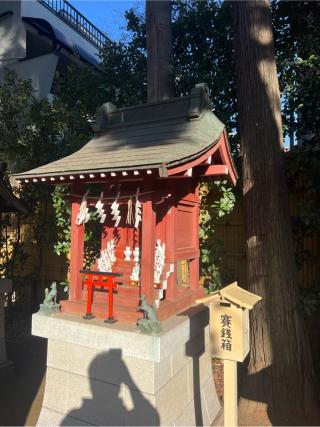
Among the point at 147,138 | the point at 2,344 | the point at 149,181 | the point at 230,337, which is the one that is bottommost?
the point at 2,344

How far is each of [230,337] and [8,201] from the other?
4.16 metres

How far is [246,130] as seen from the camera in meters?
4.96

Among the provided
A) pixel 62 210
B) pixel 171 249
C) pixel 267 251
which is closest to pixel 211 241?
pixel 267 251

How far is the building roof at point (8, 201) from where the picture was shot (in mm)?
5557

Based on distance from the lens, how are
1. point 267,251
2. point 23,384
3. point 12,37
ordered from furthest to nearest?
1. point 12,37
2. point 23,384
3. point 267,251

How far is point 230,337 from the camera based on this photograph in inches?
127

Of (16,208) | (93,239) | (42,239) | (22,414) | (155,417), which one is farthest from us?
(42,239)

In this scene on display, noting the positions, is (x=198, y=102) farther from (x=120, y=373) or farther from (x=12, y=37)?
(x=12, y=37)

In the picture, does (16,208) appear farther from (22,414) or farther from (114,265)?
(22,414)

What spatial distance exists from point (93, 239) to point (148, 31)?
13.5 ft

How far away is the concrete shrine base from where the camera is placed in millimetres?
3453

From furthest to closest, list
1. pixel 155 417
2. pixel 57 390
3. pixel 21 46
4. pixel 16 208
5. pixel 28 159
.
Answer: pixel 21 46 < pixel 28 159 < pixel 16 208 < pixel 57 390 < pixel 155 417

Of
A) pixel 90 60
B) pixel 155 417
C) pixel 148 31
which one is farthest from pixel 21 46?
pixel 155 417

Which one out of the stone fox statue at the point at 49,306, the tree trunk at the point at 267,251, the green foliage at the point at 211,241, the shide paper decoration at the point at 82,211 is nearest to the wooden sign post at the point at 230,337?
the tree trunk at the point at 267,251
